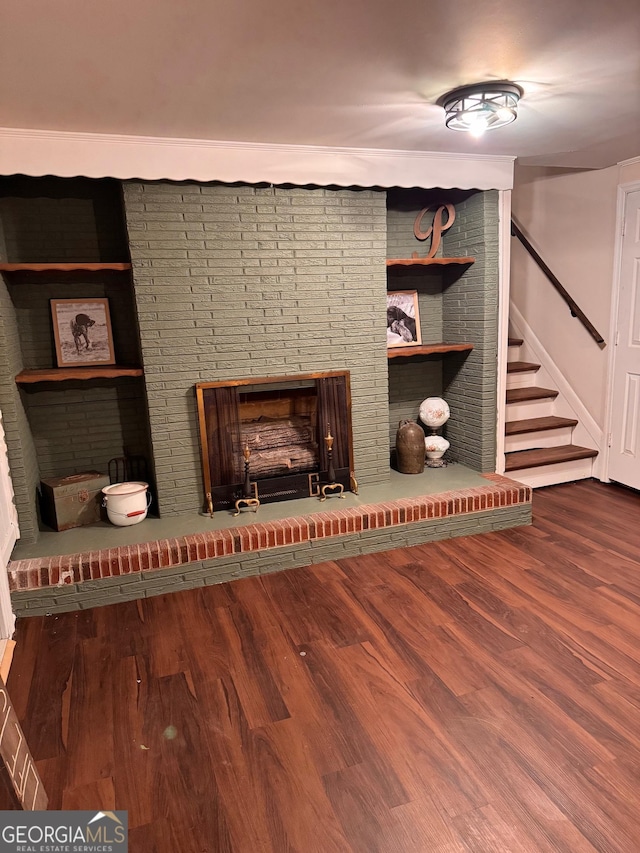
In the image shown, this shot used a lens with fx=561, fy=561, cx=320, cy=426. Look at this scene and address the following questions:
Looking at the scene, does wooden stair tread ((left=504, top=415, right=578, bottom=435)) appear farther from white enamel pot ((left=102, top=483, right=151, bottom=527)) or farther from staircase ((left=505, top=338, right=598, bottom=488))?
white enamel pot ((left=102, top=483, right=151, bottom=527))

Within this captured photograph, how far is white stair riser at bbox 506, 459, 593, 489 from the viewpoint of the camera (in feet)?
13.1

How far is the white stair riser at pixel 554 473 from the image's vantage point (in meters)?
4.00

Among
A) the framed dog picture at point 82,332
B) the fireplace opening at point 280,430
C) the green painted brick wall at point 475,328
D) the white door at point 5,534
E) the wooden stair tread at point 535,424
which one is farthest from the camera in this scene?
the wooden stair tread at point 535,424

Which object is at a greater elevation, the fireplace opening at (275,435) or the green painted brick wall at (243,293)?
the green painted brick wall at (243,293)

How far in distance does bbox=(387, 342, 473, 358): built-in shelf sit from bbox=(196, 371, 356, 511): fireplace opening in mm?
372

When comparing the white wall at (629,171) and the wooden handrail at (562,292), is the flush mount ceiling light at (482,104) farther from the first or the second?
the wooden handrail at (562,292)

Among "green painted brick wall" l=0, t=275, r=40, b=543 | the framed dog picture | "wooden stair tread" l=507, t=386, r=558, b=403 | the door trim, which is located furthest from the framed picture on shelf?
"green painted brick wall" l=0, t=275, r=40, b=543

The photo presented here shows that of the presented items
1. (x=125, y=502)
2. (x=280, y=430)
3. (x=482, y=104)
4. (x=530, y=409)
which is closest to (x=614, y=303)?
(x=530, y=409)

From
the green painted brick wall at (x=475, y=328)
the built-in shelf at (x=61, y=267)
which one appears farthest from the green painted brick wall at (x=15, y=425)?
the green painted brick wall at (x=475, y=328)

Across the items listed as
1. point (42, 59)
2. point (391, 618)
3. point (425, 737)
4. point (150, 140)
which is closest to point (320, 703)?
point (425, 737)

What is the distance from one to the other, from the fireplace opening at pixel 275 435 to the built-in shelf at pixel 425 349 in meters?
0.37

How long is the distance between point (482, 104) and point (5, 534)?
2.79m

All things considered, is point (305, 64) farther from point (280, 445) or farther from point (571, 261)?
point (571, 261)

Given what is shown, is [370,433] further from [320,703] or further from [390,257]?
[320,703]
